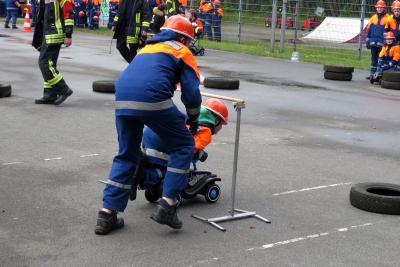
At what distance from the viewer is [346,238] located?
5551 millimetres

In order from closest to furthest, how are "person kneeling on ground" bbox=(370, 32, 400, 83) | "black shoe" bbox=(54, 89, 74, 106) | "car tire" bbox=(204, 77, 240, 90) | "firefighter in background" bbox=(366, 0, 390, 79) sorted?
1. "black shoe" bbox=(54, 89, 74, 106)
2. "car tire" bbox=(204, 77, 240, 90)
3. "person kneeling on ground" bbox=(370, 32, 400, 83)
4. "firefighter in background" bbox=(366, 0, 390, 79)

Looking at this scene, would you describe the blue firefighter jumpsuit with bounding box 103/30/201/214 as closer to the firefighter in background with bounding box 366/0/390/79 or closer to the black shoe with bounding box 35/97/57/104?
the black shoe with bounding box 35/97/57/104

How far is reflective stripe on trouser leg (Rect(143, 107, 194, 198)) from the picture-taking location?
5.33 meters

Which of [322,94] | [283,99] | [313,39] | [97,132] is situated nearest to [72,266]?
[97,132]

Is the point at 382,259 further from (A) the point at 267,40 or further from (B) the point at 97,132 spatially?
(A) the point at 267,40

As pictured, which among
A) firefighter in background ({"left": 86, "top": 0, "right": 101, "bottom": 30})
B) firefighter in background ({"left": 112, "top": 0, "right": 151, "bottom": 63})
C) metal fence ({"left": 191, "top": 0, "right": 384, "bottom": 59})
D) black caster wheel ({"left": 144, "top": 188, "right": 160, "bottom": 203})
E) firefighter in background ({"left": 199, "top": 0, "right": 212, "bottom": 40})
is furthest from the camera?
firefighter in background ({"left": 86, "top": 0, "right": 101, "bottom": 30})

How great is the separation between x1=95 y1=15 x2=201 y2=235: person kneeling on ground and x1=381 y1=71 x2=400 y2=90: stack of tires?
11.3 metres

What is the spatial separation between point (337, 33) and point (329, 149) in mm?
20801

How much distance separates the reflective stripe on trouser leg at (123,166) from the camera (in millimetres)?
5387

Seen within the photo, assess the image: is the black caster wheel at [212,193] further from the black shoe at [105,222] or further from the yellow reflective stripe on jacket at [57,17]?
the yellow reflective stripe on jacket at [57,17]

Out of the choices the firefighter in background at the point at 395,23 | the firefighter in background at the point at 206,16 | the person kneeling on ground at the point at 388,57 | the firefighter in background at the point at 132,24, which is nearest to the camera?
the firefighter in background at the point at 132,24

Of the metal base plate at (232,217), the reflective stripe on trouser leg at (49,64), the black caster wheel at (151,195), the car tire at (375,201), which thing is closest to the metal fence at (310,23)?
the reflective stripe on trouser leg at (49,64)

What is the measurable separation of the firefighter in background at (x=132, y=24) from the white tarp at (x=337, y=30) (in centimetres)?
1529

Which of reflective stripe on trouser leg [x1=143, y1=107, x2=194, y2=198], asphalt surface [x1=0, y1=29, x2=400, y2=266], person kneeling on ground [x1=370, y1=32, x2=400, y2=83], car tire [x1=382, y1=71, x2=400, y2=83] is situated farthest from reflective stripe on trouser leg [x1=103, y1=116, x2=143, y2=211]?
person kneeling on ground [x1=370, y1=32, x2=400, y2=83]
